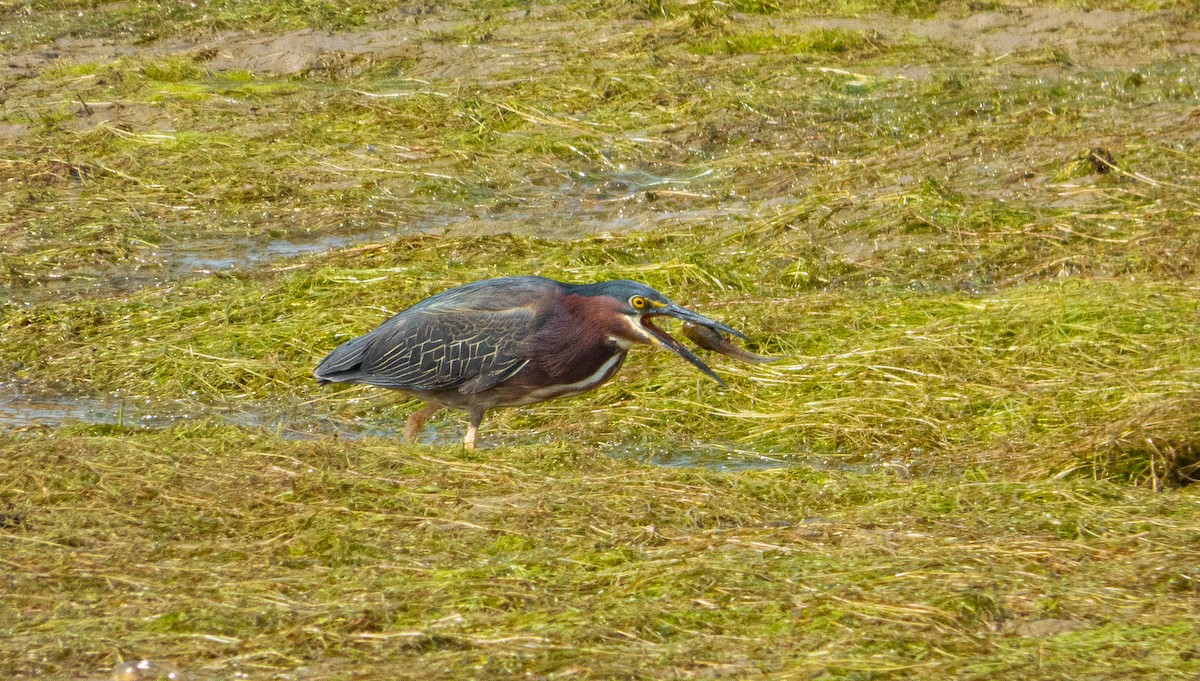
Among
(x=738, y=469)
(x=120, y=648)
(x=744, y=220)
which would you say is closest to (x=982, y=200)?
(x=744, y=220)

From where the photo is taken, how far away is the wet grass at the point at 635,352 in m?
5.01

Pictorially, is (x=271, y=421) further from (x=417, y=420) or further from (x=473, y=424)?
(x=473, y=424)

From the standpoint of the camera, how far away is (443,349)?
7.73 m

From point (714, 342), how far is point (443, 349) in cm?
133

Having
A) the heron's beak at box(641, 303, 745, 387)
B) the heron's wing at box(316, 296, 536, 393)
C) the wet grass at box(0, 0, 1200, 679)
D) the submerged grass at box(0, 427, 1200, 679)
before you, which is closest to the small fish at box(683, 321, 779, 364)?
the wet grass at box(0, 0, 1200, 679)

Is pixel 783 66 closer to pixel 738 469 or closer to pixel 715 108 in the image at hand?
pixel 715 108

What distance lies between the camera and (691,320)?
23.6 feet

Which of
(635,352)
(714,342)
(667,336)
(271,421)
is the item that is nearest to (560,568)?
(667,336)

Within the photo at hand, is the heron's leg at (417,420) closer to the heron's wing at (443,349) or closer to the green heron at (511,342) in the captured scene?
the green heron at (511,342)

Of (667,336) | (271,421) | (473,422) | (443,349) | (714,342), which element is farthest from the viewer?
(271,421)

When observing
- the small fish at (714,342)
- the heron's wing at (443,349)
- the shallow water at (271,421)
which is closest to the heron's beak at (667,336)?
the heron's wing at (443,349)

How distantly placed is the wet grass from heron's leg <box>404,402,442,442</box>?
359mm

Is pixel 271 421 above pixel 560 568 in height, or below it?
below

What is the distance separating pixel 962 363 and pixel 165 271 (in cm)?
559
